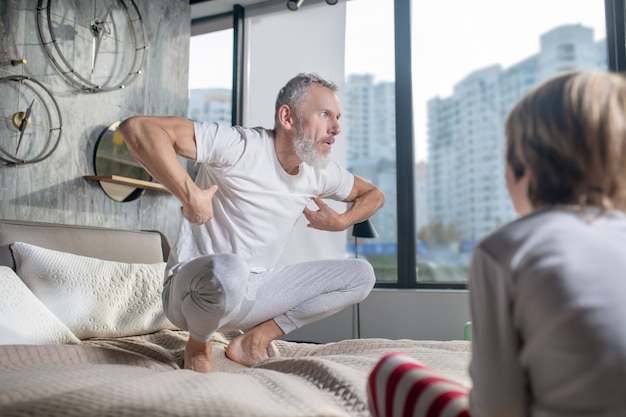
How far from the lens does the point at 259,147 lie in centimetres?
220

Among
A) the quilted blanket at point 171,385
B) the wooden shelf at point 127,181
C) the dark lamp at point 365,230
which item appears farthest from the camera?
the dark lamp at point 365,230

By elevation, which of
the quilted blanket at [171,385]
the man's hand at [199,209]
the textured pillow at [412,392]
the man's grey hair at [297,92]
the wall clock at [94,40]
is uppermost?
the wall clock at [94,40]

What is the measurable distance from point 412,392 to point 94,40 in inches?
116

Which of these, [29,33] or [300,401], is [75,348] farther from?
[29,33]

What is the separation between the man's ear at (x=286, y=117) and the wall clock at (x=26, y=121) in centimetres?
124

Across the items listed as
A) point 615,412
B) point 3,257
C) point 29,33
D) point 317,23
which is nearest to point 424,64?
point 317,23

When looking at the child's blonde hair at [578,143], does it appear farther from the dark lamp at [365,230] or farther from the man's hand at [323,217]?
the dark lamp at [365,230]

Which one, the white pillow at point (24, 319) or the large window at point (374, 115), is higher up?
the large window at point (374, 115)

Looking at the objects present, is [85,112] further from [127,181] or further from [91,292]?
[91,292]

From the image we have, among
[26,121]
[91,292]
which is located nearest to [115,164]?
[26,121]

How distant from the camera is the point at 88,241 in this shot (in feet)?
8.42

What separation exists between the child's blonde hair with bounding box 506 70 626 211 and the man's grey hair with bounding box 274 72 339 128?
5.29 feet

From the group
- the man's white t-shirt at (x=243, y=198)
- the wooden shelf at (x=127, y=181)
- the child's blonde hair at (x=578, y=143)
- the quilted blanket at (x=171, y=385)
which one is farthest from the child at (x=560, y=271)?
the wooden shelf at (x=127, y=181)

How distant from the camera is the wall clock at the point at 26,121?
8.68 feet
